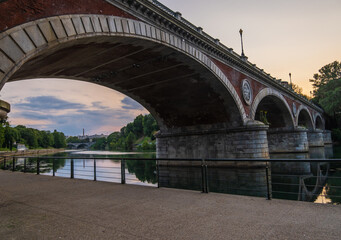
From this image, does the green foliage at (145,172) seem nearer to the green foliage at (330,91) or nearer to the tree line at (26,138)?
the green foliage at (330,91)

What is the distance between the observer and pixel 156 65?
57.1 feet

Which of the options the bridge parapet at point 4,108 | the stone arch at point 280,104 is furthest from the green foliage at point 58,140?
the bridge parapet at point 4,108

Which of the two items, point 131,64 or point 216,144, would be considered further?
point 216,144

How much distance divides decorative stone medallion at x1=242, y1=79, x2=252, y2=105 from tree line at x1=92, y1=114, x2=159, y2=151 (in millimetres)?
50143

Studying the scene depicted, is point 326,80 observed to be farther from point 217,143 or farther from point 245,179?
point 245,179

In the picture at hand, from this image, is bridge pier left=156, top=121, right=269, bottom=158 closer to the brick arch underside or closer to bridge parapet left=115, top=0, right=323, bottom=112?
the brick arch underside

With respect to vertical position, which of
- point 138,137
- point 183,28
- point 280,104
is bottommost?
point 138,137

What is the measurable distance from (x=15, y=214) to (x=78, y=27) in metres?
6.83

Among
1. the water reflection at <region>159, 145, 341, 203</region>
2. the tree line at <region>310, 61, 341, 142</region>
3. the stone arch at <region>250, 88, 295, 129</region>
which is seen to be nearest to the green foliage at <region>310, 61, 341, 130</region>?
the tree line at <region>310, 61, 341, 142</region>

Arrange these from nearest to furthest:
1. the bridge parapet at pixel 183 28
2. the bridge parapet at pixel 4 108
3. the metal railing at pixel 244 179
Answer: the bridge parapet at pixel 4 108, the metal railing at pixel 244 179, the bridge parapet at pixel 183 28

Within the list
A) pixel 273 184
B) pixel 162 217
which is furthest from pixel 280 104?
pixel 162 217

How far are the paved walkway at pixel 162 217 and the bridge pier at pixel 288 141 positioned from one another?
3205 centimetres

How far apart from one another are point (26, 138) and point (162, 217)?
4338 inches

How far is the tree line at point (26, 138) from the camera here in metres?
68.7
